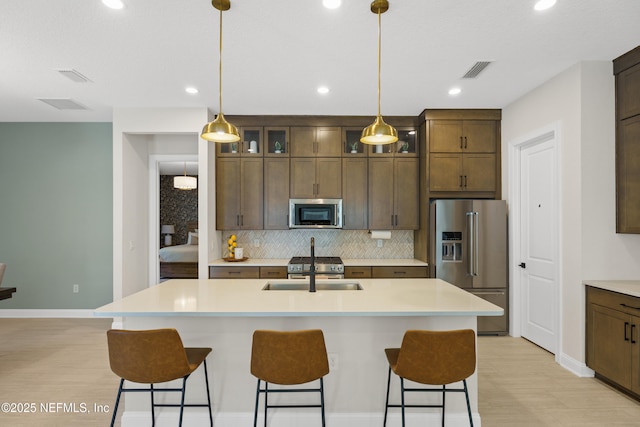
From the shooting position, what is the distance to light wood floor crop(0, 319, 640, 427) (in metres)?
2.54

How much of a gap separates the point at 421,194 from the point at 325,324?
2927 mm

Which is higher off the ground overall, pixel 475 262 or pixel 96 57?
pixel 96 57

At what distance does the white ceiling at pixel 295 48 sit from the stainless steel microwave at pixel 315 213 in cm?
131

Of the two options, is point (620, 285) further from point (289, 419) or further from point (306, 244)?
point (306, 244)

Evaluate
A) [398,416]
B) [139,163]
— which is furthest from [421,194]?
[139,163]

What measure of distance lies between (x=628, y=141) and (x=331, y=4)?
2.75 m

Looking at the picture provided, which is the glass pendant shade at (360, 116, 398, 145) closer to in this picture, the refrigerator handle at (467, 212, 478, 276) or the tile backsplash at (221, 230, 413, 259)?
the refrigerator handle at (467, 212, 478, 276)

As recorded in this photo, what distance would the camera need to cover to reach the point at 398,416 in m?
2.37

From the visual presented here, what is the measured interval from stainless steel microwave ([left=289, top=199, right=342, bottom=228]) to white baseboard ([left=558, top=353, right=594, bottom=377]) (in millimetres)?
2754

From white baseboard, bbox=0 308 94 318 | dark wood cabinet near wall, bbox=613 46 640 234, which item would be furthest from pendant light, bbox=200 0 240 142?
white baseboard, bbox=0 308 94 318

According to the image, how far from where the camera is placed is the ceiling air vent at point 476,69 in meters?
3.24

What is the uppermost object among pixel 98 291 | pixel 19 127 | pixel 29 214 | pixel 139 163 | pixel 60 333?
pixel 19 127

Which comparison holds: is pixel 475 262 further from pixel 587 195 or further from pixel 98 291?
pixel 98 291

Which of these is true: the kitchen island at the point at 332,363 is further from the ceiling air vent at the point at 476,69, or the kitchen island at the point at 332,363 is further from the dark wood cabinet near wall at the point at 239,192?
the dark wood cabinet near wall at the point at 239,192
